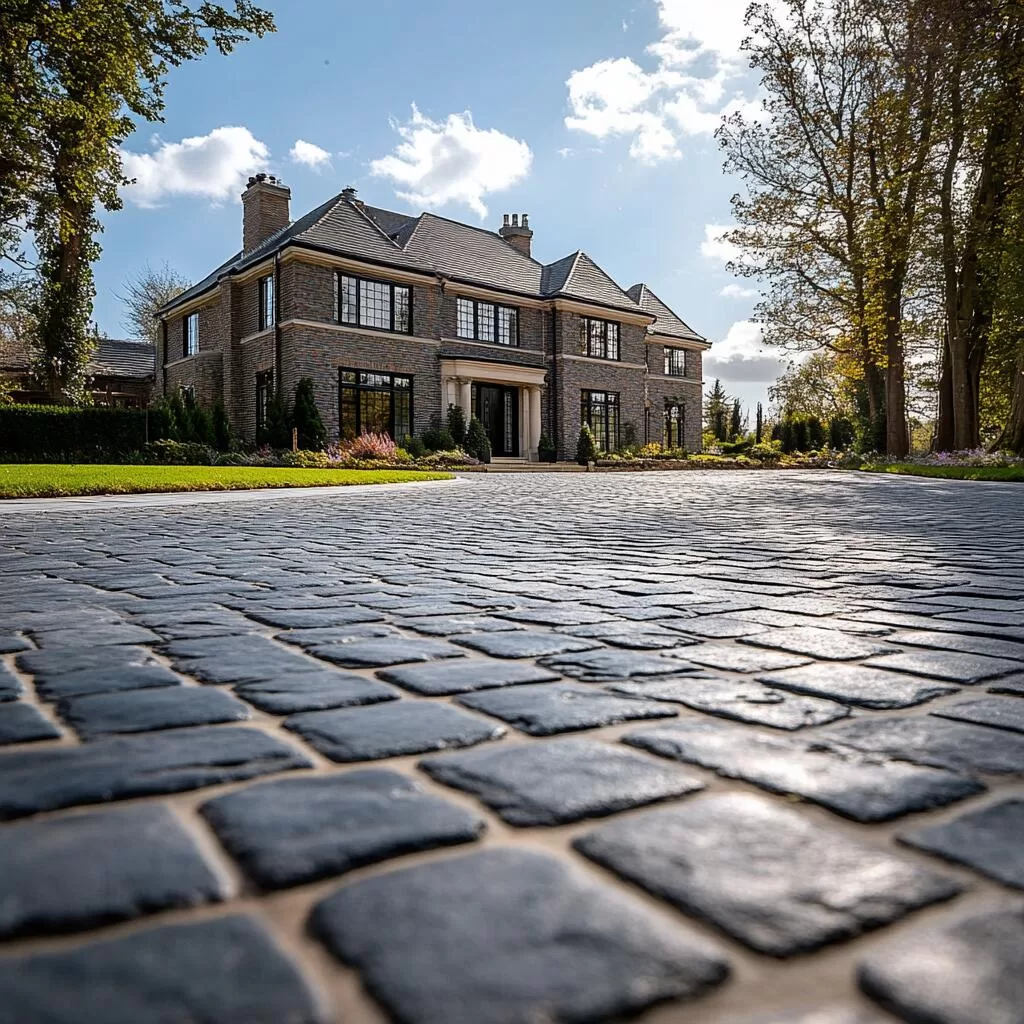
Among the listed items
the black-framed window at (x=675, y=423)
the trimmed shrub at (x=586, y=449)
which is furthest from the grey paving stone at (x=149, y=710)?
the black-framed window at (x=675, y=423)

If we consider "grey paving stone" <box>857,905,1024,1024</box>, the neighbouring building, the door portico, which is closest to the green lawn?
"grey paving stone" <box>857,905,1024,1024</box>

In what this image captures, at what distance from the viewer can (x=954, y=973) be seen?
0.82 m

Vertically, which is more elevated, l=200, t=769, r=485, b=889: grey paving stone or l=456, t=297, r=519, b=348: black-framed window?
l=456, t=297, r=519, b=348: black-framed window

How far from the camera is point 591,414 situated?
2906 centimetres

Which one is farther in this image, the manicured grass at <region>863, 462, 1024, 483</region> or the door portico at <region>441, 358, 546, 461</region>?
the door portico at <region>441, 358, 546, 461</region>

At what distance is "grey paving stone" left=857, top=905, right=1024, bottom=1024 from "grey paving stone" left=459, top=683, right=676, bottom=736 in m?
0.82

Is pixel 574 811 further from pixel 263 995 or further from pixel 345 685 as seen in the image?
pixel 345 685

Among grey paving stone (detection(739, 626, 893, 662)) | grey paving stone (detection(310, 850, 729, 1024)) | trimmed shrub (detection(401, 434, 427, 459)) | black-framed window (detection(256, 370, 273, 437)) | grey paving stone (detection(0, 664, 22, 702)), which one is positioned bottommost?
grey paving stone (detection(739, 626, 893, 662))

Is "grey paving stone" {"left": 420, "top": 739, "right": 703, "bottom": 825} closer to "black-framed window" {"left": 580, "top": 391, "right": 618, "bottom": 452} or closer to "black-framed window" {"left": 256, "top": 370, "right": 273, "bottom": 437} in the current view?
"black-framed window" {"left": 256, "top": 370, "right": 273, "bottom": 437}

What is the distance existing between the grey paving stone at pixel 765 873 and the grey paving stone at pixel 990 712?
720mm

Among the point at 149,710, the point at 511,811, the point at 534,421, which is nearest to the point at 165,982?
the point at 511,811

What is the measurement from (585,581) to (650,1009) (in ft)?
9.85

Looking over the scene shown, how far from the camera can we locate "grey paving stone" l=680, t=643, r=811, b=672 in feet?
7.03

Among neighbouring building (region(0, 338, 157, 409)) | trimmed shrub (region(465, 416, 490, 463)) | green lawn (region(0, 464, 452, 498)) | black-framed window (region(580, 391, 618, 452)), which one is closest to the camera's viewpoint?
green lawn (region(0, 464, 452, 498))
